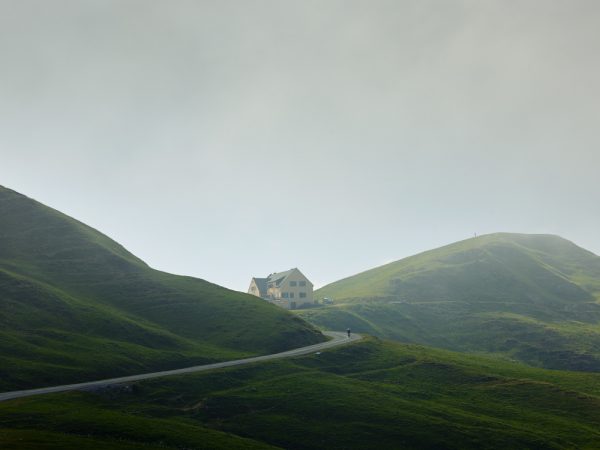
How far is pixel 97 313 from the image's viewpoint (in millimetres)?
114500

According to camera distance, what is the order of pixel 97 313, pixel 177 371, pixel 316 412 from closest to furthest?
pixel 316 412
pixel 177 371
pixel 97 313

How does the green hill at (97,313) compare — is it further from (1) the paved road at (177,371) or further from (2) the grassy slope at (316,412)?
(2) the grassy slope at (316,412)

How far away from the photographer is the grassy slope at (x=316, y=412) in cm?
5856

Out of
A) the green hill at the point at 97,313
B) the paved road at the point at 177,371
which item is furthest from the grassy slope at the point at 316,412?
the green hill at the point at 97,313

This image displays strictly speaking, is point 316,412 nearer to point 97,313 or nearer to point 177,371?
point 177,371

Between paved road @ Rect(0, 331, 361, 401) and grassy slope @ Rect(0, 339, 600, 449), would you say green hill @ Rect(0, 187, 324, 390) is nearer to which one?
paved road @ Rect(0, 331, 361, 401)

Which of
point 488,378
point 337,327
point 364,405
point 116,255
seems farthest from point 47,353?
point 337,327

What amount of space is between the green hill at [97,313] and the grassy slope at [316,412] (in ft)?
51.9

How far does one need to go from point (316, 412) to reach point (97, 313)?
212 ft

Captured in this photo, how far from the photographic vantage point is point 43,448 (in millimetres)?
46688

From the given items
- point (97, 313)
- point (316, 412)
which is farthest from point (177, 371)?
point (97, 313)

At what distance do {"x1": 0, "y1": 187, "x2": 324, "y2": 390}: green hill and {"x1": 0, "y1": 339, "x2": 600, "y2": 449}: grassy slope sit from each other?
623 inches

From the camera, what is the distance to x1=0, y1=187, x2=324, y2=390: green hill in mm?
87812

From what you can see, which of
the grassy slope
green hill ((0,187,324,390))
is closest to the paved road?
green hill ((0,187,324,390))
